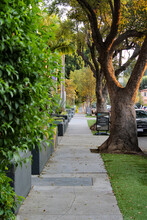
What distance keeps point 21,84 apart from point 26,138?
651 millimetres

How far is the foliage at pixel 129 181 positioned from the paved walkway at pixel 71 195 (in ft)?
0.54

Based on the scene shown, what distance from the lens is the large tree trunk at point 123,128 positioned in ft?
40.7

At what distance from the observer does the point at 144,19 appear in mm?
15383

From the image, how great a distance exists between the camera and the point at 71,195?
6395mm

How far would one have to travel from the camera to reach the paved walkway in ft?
17.4

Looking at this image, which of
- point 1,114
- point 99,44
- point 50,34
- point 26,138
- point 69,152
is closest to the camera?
point 1,114

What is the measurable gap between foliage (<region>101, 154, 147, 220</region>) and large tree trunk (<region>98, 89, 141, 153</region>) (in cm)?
73

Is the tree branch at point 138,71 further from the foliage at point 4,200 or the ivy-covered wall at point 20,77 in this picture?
the foliage at point 4,200

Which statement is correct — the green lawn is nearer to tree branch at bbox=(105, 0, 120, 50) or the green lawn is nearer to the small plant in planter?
the small plant in planter

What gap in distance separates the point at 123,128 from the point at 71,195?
6411mm

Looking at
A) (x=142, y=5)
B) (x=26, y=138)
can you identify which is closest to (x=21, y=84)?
(x=26, y=138)

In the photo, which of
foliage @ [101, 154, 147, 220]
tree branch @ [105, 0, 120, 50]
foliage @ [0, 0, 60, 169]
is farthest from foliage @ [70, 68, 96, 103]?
foliage @ [0, 0, 60, 169]

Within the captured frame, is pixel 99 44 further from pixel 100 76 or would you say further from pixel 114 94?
pixel 100 76

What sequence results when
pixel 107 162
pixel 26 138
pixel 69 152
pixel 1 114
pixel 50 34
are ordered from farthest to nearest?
pixel 69 152 → pixel 107 162 → pixel 50 34 → pixel 26 138 → pixel 1 114
